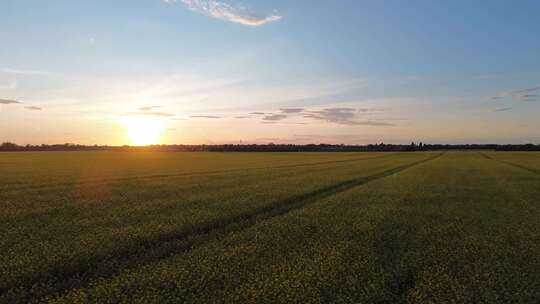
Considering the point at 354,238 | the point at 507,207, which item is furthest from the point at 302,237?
the point at 507,207

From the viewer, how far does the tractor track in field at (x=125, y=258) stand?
6961 mm

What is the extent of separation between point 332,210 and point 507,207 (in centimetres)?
889

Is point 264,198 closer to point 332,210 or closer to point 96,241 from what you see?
point 332,210

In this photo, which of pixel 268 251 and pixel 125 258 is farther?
pixel 268 251

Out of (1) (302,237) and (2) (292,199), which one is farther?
(2) (292,199)

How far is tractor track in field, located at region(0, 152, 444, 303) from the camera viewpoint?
6961mm

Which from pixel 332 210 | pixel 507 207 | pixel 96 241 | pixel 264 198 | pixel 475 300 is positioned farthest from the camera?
pixel 264 198

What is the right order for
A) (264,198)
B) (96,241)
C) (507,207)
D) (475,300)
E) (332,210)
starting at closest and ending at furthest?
(475,300) < (96,241) < (332,210) < (507,207) < (264,198)

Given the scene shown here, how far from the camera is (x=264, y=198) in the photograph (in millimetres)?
18953

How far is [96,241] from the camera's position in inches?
400

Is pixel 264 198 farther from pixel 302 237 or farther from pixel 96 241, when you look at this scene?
pixel 96 241

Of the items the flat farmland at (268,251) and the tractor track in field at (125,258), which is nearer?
the flat farmland at (268,251)

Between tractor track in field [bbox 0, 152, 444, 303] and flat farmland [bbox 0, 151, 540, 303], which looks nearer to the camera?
flat farmland [bbox 0, 151, 540, 303]

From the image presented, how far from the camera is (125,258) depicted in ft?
29.5
